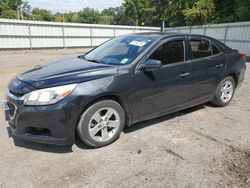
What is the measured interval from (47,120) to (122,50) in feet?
5.73

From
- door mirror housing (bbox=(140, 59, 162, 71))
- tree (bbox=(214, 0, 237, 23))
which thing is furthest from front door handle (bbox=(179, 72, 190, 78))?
tree (bbox=(214, 0, 237, 23))

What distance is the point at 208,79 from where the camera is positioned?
4.31 metres

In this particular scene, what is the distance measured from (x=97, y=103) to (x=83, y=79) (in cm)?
38

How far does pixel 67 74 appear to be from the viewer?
9.62ft

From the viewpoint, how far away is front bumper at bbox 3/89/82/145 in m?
2.66

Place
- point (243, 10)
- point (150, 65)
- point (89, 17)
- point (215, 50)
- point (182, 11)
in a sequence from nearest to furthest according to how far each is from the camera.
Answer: point (150, 65) → point (215, 50) → point (243, 10) → point (182, 11) → point (89, 17)

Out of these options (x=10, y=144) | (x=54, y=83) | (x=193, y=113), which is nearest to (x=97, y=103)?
(x=54, y=83)

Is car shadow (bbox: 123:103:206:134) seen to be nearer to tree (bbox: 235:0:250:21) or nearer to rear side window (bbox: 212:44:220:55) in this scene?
rear side window (bbox: 212:44:220:55)

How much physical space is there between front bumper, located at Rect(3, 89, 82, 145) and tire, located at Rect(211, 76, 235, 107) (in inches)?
129

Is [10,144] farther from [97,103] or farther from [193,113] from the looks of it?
[193,113]

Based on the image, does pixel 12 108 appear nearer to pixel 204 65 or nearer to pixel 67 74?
pixel 67 74

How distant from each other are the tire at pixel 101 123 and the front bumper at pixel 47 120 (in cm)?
15

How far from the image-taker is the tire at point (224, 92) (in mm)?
4715

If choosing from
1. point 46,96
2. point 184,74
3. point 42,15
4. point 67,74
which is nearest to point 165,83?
point 184,74
